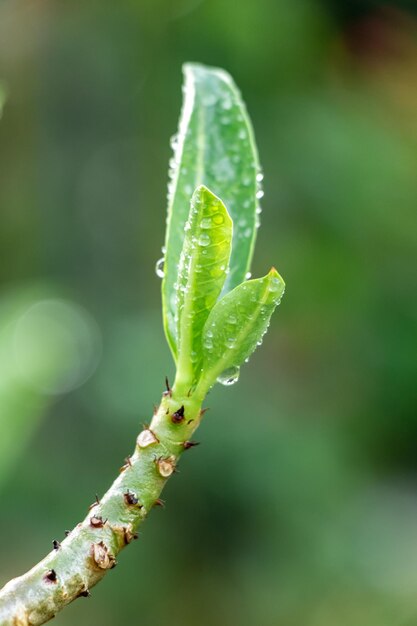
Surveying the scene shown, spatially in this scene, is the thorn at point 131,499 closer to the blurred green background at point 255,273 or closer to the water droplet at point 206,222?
the water droplet at point 206,222

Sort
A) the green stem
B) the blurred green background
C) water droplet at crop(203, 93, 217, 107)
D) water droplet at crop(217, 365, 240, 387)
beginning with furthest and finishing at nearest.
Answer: the blurred green background
water droplet at crop(203, 93, 217, 107)
water droplet at crop(217, 365, 240, 387)
the green stem

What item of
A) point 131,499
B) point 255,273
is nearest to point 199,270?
point 131,499

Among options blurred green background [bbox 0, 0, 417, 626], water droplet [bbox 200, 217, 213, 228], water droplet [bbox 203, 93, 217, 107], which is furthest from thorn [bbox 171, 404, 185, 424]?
blurred green background [bbox 0, 0, 417, 626]

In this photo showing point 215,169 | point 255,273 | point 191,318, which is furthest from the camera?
point 255,273

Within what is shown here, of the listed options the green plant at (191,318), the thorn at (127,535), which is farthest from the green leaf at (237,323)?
the thorn at (127,535)

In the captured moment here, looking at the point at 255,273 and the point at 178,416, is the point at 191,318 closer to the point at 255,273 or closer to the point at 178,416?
the point at 178,416

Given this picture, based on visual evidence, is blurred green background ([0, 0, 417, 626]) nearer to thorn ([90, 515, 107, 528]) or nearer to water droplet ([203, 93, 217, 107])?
water droplet ([203, 93, 217, 107])

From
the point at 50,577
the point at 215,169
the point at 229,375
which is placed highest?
the point at 215,169

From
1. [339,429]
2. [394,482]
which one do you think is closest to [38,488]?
[339,429]

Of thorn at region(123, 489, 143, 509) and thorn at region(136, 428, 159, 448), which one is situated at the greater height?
thorn at region(136, 428, 159, 448)
